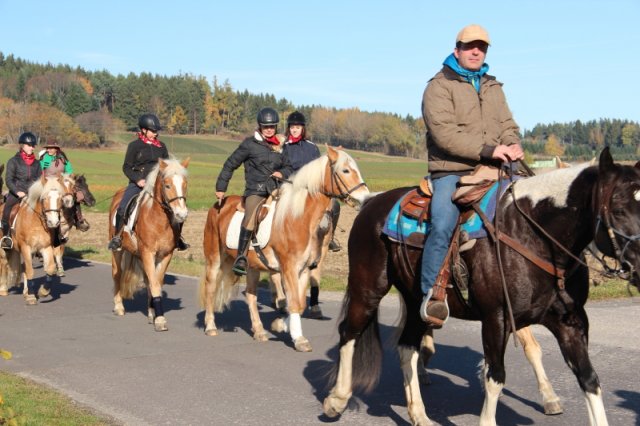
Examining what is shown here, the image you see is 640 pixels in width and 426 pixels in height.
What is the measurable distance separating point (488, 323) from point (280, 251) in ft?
16.4

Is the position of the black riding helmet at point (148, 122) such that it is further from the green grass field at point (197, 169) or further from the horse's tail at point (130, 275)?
the green grass field at point (197, 169)

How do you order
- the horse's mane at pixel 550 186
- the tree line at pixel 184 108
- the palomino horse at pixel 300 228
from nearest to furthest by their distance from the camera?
the horse's mane at pixel 550 186 → the palomino horse at pixel 300 228 → the tree line at pixel 184 108

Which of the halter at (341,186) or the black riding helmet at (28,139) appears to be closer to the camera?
the halter at (341,186)

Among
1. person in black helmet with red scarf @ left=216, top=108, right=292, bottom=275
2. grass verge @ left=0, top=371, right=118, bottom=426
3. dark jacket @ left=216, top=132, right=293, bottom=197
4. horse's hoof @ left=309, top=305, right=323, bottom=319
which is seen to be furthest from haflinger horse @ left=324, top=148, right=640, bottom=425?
horse's hoof @ left=309, top=305, right=323, bottom=319

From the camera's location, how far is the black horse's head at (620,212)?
190 inches

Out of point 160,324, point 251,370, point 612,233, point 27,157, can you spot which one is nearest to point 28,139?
point 27,157

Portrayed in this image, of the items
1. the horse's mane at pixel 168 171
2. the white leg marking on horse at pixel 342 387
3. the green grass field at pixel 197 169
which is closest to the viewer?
the white leg marking on horse at pixel 342 387

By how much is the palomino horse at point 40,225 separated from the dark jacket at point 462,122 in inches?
386

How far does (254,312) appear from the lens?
35.4 feet

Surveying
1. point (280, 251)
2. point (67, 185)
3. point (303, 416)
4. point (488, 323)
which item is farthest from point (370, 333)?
point (67, 185)

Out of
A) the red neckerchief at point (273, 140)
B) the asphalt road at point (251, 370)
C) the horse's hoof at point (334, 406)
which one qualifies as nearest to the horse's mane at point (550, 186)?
the asphalt road at point (251, 370)

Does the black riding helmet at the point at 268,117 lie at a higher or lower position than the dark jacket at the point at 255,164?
higher

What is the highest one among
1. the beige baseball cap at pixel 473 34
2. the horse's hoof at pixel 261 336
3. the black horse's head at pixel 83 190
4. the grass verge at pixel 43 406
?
the beige baseball cap at pixel 473 34

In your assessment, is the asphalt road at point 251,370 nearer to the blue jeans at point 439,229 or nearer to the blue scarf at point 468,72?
the blue jeans at point 439,229
